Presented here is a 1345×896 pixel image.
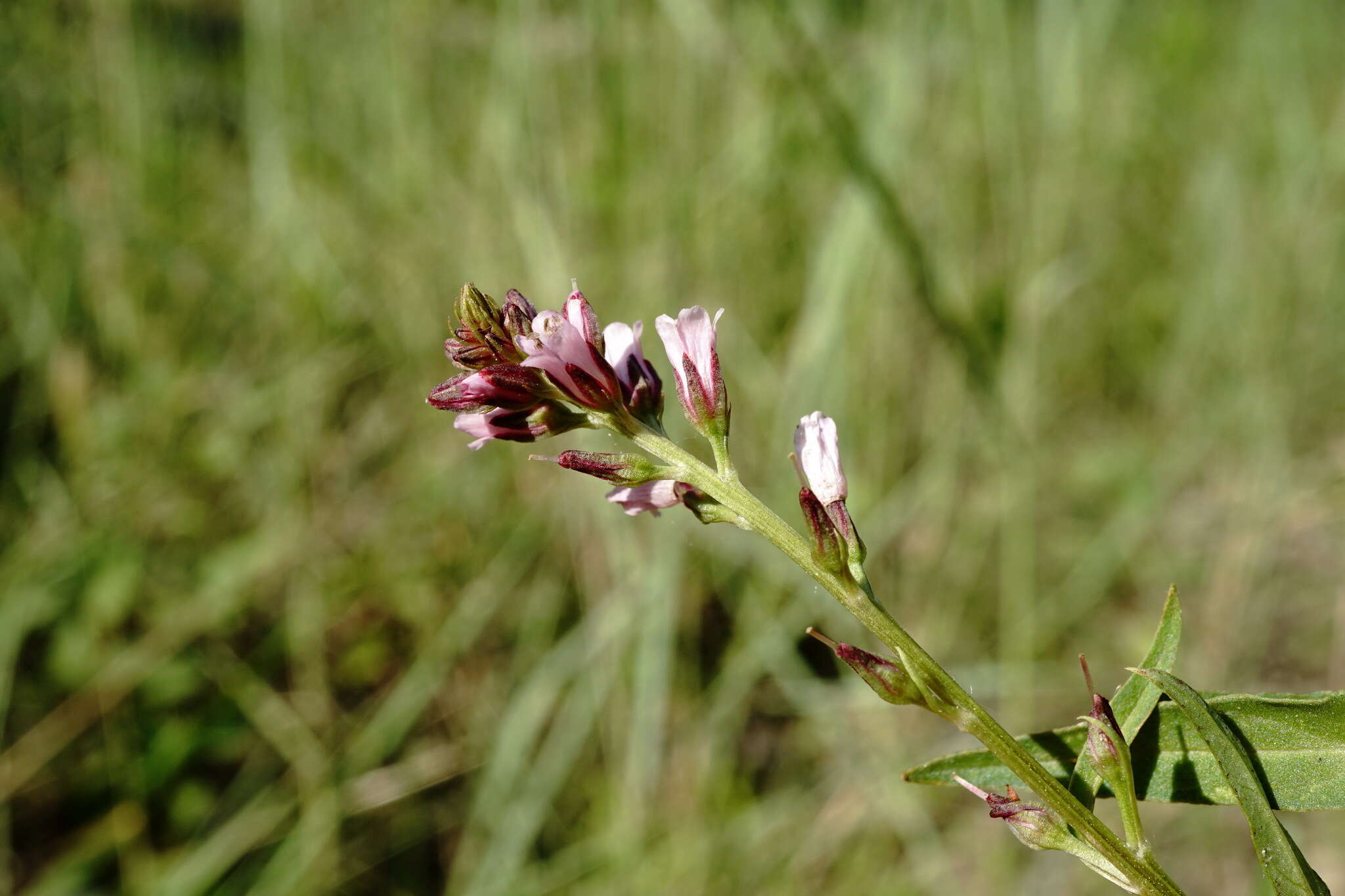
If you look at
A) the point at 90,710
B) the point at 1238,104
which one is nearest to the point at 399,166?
the point at 90,710

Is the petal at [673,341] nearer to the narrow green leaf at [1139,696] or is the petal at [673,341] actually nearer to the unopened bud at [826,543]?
the unopened bud at [826,543]

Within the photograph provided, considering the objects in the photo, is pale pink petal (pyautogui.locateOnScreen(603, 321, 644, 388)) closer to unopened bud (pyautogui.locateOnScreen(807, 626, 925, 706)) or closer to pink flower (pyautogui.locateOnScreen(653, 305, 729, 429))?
pink flower (pyautogui.locateOnScreen(653, 305, 729, 429))

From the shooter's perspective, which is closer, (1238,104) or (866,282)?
(866,282)

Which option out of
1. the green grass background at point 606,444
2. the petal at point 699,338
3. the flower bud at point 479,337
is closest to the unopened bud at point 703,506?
the petal at point 699,338

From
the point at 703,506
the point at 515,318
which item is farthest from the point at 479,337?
the point at 703,506

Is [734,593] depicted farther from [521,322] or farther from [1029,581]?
[521,322]

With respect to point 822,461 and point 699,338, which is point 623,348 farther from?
point 822,461
